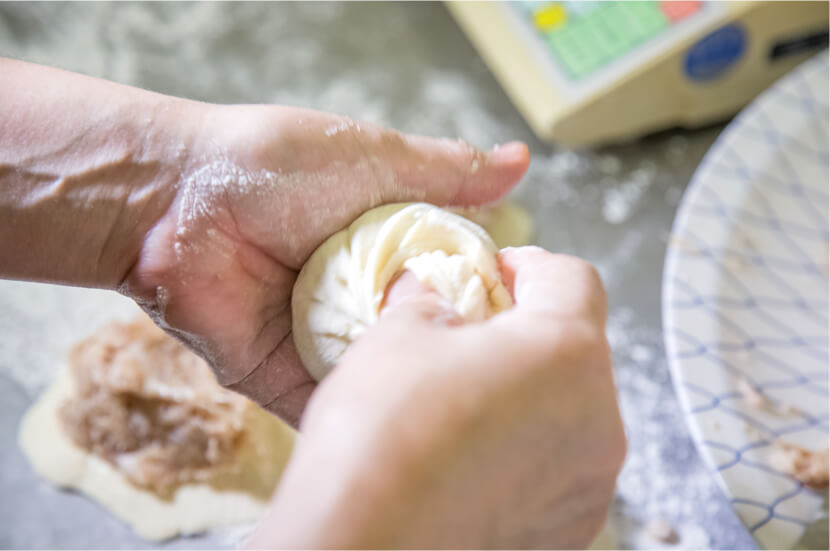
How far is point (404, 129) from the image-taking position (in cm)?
133

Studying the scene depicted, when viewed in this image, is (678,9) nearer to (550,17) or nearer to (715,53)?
(715,53)

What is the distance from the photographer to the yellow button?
3.76 ft

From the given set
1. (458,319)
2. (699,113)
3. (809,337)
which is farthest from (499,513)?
(699,113)

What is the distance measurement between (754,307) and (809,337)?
0.10 meters

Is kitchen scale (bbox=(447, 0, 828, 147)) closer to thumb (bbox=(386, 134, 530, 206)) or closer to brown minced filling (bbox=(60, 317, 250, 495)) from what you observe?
thumb (bbox=(386, 134, 530, 206))

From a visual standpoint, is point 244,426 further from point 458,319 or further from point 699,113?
point 699,113

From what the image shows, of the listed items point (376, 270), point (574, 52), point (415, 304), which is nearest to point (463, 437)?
point (415, 304)

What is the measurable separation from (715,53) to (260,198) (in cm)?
84

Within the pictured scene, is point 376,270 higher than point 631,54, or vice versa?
point 376,270

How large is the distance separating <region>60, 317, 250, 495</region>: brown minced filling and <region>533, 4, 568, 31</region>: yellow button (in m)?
0.82

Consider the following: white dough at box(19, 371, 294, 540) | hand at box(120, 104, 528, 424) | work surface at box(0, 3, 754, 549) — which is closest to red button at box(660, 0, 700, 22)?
work surface at box(0, 3, 754, 549)

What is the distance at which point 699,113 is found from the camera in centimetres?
122

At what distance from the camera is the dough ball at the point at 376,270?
66cm

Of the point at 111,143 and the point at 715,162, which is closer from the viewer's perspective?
the point at 111,143
